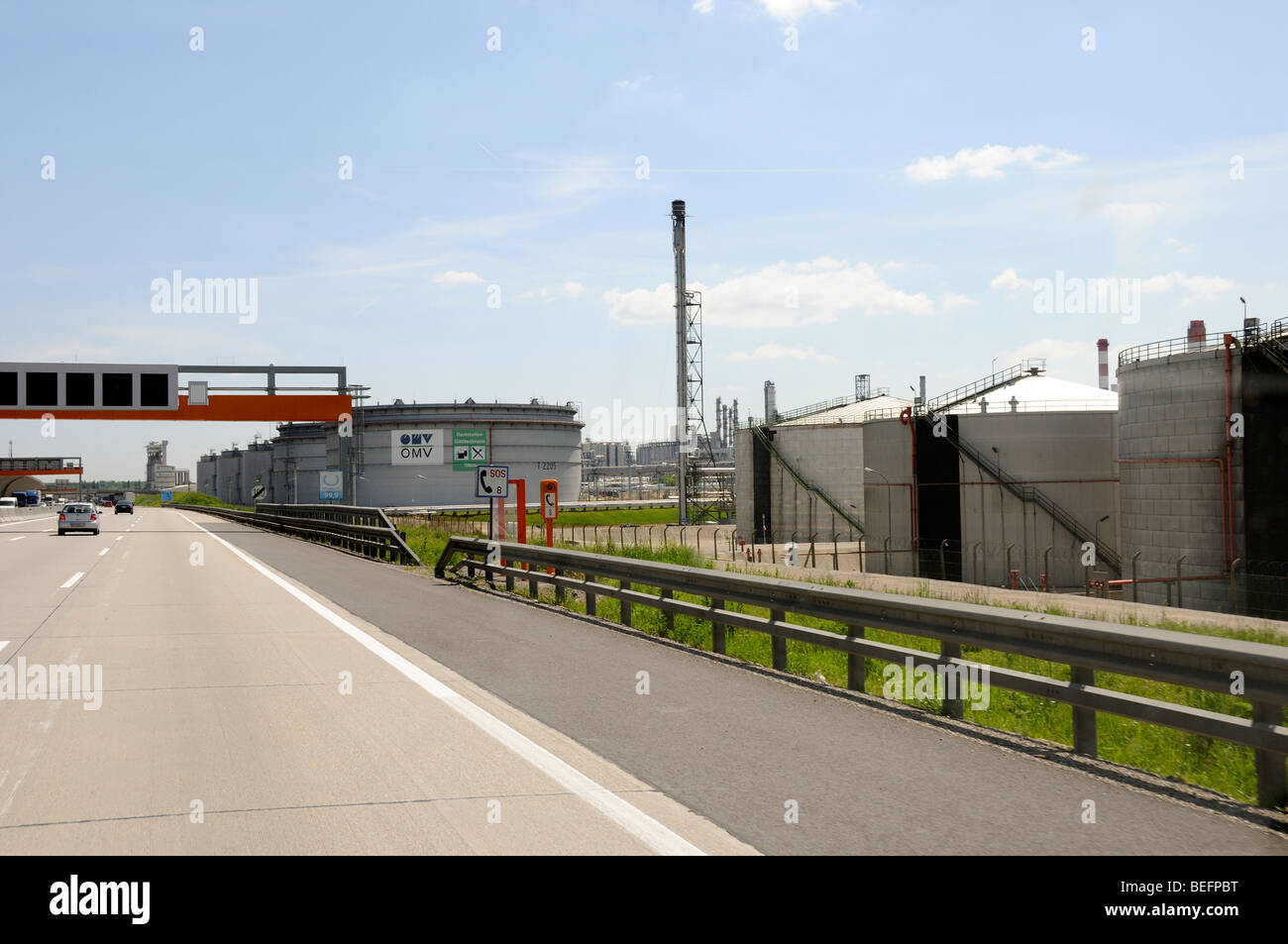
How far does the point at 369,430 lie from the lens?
96.8m

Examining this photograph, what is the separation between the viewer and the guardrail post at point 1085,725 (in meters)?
6.74

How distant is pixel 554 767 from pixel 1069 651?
11.2 ft

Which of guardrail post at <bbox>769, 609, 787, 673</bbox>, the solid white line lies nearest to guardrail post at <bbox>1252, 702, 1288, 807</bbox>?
the solid white line

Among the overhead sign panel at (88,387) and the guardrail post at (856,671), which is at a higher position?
the overhead sign panel at (88,387)

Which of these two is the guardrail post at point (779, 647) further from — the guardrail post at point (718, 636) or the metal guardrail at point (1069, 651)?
the guardrail post at point (718, 636)

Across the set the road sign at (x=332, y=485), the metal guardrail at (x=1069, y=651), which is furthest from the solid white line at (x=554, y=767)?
the road sign at (x=332, y=485)

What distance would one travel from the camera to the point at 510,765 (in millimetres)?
6590

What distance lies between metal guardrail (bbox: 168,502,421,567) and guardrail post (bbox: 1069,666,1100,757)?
19.9 m

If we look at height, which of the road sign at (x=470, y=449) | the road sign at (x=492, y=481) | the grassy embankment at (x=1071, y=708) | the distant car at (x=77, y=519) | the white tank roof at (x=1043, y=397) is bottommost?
the grassy embankment at (x=1071, y=708)

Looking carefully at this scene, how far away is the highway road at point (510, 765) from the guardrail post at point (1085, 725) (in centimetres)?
30

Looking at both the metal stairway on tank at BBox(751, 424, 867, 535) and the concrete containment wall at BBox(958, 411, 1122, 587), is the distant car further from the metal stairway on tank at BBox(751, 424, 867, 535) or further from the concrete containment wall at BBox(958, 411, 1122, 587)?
the concrete containment wall at BBox(958, 411, 1122, 587)

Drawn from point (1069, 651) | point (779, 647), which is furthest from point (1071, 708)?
point (779, 647)

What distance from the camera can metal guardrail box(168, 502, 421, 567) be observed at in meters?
27.2
